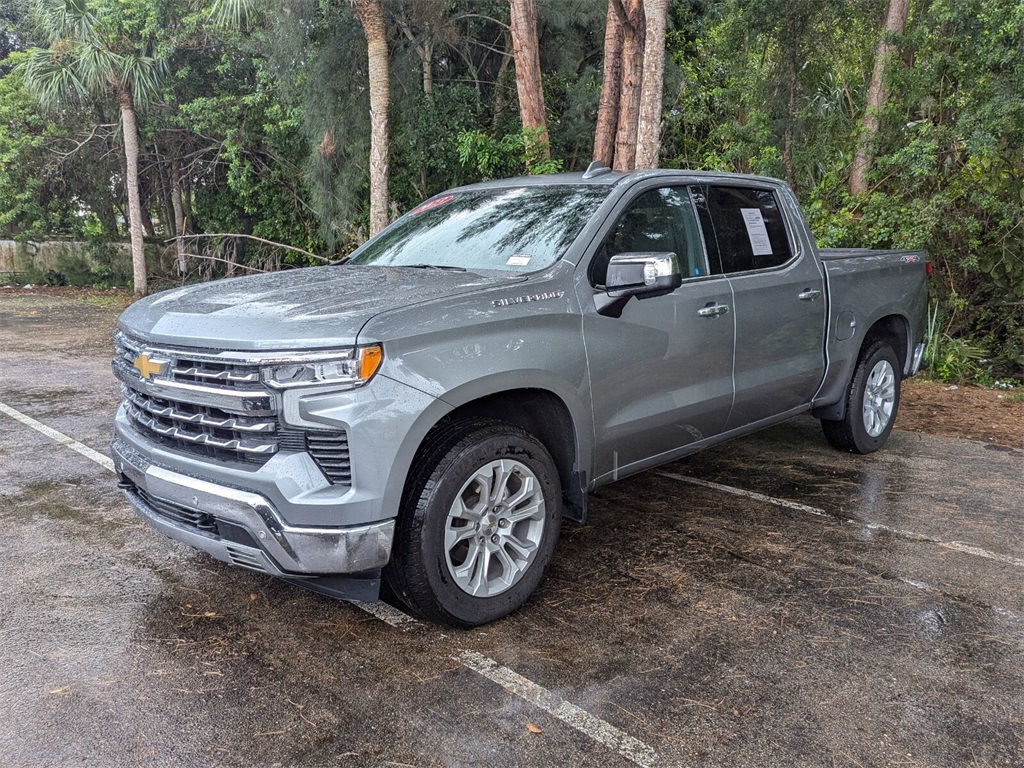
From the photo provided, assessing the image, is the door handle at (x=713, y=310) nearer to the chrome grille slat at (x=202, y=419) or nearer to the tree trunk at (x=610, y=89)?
the chrome grille slat at (x=202, y=419)

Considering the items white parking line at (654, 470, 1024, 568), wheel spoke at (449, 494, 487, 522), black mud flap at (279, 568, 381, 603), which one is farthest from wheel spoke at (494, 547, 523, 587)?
white parking line at (654, 470, 1024, 568)

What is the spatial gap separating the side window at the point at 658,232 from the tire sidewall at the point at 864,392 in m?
1.89

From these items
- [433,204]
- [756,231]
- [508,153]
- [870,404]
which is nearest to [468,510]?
[433,204]

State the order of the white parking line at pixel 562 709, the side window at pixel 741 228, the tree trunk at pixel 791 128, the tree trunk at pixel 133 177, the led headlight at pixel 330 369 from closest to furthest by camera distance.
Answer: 1. the white parking line at pixel 562 709
2. the led headlight at pixel 330 369
3. the side window at pixel 741 228
4. the tree trunk at pixel 791 128
5. the tree trunk at pixel 133 177

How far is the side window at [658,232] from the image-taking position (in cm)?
405

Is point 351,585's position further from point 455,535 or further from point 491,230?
point 491,230

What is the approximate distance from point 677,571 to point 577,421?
0.96 meters

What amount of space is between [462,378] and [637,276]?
95 centimetres

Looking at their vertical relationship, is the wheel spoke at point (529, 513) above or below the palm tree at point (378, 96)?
below

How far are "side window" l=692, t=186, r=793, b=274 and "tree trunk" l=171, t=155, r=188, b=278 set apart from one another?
637 inches

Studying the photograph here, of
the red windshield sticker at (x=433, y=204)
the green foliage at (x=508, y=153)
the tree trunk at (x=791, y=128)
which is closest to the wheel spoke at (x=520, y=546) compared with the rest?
the red windshield sticker at (x=433, y=204)

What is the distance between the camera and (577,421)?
12.3ft

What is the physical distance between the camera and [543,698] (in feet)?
9.78

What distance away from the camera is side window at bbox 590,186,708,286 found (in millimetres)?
4051
